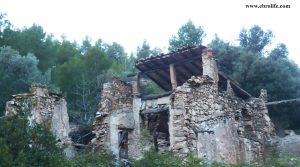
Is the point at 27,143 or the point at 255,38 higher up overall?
the point at 255,38

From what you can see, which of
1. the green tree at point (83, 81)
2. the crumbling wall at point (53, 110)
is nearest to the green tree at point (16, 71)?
the green tree at point (83, 81)

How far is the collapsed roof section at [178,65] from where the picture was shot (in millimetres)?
18031

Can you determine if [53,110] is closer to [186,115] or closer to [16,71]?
[186,115]

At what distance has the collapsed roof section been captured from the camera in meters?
18.0

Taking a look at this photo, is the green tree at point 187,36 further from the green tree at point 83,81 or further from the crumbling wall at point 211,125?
the crumbling wall at point 211,125

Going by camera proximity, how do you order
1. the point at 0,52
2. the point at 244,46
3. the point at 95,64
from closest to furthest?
the point at 0,52, the point at 95,64, the point at 244,46

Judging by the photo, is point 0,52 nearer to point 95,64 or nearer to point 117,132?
point 95,64

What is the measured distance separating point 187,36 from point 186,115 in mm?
22077

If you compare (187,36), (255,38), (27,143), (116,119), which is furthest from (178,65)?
(187,36)

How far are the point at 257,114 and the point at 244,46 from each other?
42.0 ft

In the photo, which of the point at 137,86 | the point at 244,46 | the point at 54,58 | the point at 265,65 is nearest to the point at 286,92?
the point at 265,65

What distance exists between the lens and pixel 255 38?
3266 centimetres

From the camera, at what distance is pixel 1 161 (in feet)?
27.1

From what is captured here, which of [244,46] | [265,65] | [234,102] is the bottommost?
[234,102]
